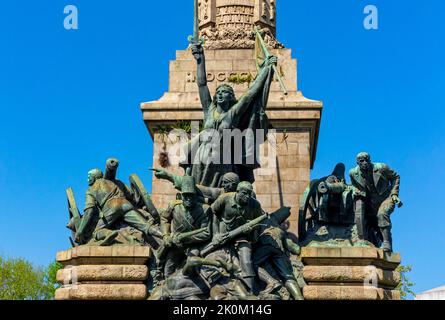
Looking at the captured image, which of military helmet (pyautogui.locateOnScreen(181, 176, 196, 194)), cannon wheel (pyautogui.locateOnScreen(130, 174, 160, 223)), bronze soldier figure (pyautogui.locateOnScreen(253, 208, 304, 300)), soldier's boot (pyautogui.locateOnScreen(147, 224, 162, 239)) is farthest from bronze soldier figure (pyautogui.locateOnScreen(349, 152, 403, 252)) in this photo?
cannon wheel (pyautogui.locateOnScreen(130, 174, 160, 223))

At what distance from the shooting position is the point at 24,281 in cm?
4438

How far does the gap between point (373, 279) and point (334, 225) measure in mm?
1886

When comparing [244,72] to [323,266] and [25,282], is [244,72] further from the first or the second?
[25,282]

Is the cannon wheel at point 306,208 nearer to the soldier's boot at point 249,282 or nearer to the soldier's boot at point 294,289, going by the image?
the soldier's boot at point 294,289

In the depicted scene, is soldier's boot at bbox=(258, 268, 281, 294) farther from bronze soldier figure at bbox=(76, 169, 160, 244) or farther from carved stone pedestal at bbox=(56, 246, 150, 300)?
bronze soldier figure at bbox=(76, 169, 160, 244)

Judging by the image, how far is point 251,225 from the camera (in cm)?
1753

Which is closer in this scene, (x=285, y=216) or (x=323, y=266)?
(x=323, y=266)

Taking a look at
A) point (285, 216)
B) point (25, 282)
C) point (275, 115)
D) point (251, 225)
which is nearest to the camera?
point (251, 225)

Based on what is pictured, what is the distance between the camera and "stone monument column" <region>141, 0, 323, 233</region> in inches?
831

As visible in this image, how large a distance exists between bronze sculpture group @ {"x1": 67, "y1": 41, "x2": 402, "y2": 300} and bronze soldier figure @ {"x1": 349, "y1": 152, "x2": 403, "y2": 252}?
0.02 meters

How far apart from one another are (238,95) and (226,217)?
16.9 ft

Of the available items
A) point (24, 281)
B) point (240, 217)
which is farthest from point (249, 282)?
point (24, 281)
